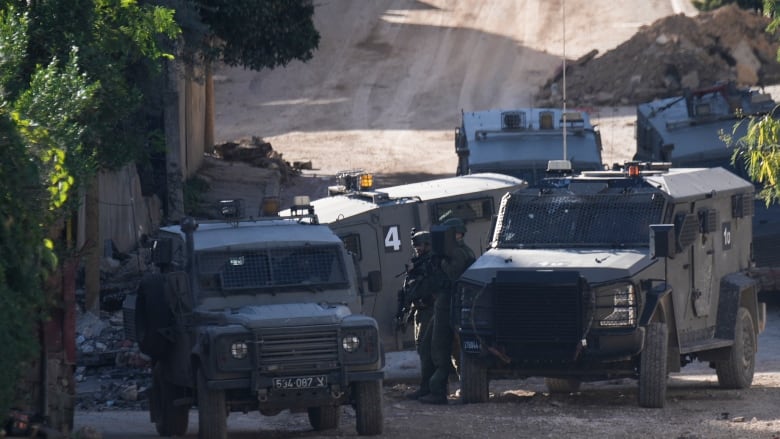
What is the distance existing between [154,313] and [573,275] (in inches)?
150

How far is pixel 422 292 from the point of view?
14.8 metres

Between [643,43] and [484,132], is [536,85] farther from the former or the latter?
[484,132]

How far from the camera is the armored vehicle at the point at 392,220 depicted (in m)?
15.8

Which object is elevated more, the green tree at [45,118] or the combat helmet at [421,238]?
the green tree at [45,118]

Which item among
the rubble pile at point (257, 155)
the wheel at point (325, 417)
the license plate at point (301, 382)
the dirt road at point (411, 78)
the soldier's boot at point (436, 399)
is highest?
the dirt road at point (411, 78)

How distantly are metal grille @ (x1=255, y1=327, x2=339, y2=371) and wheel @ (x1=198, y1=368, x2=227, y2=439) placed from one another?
1.53 ft

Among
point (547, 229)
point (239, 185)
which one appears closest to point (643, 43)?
point (239, 185)

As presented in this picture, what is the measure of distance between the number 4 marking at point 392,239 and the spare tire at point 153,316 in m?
3.71

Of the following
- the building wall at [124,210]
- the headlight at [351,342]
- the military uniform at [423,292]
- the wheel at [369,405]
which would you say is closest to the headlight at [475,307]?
the military uniform at [423,292]

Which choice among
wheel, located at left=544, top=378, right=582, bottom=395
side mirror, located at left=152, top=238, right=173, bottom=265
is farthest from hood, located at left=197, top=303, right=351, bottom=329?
wheel, located at left=544, top=378, right=582, bottom=395

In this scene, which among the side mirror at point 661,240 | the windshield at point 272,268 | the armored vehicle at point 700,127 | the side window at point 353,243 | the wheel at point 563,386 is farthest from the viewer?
the armored vehicle at point 700,127

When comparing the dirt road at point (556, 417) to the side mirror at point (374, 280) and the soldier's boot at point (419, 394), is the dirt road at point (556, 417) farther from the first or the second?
Answer: the side mirror at point (374, 280)

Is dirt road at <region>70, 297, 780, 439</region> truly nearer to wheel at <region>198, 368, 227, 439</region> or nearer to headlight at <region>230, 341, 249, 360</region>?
wheel at <region>198, 368, 227, 439</region>

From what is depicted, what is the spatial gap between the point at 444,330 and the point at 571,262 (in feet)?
5.56
